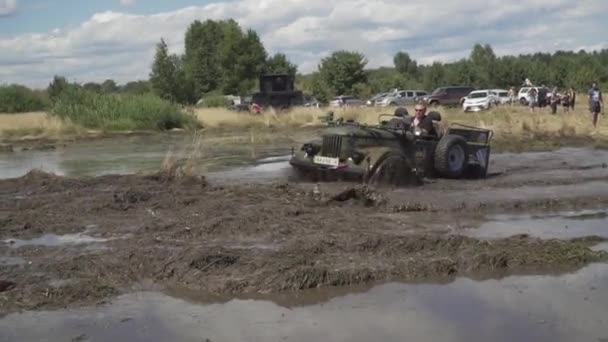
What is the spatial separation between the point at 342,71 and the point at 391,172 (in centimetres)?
7167

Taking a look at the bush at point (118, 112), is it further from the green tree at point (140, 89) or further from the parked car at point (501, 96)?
the parked car at point (501, 96)

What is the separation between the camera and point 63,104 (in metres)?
44.1

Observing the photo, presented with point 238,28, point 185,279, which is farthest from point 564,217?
point 238,28

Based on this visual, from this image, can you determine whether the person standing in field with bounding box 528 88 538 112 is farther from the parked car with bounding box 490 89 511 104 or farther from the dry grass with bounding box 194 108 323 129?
the dry grass with bounding box 194 108 323 129

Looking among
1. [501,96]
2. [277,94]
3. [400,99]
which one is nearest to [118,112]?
[277,94]

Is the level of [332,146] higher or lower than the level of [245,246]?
higher

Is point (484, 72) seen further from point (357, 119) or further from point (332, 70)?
point (357, 119)

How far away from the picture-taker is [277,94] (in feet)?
171

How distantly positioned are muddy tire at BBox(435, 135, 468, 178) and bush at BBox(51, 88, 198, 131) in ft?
94.7

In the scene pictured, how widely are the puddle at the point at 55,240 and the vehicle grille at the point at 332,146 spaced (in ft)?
18.3

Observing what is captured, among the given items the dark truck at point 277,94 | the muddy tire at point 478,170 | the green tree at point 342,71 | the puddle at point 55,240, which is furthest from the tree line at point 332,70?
the puddle at point 55,240

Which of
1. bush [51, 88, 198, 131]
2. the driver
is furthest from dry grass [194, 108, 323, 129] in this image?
the driver

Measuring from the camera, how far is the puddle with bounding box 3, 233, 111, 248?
A: 35.9 ft

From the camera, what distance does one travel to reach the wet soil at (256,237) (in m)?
8.70
